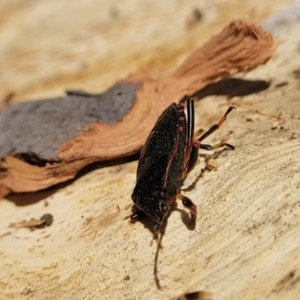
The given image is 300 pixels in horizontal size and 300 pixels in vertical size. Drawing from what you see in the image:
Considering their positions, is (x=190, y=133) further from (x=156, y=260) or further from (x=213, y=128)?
(x=156, y=260)

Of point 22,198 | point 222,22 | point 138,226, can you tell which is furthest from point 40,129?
point 222,22

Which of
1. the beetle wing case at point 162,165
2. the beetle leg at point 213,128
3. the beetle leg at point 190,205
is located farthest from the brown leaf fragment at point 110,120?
the beetle leg at point 190,205

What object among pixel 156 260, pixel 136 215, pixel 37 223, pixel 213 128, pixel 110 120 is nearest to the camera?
pixel 156 260

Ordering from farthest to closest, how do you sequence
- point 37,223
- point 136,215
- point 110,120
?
1. point 110,120
2. point 37,223
3. point 136,215

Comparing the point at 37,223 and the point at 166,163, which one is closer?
the point at 166,163

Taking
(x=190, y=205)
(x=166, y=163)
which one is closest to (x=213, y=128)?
(x=166, y=163)

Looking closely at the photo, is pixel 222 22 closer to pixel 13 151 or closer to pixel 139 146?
pixel 139 146

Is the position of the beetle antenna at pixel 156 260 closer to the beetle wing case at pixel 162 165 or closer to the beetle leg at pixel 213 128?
the beetle wing case at pixel 162 165
